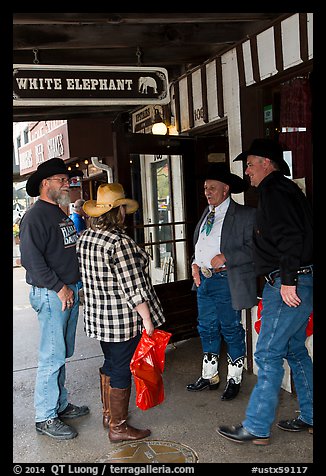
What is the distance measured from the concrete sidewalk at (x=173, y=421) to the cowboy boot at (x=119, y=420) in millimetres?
74

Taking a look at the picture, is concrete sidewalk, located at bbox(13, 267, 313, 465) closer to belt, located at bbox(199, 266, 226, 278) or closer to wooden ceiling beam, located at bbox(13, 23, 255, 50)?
belt, located at bbox(199, 266, 226, 278)

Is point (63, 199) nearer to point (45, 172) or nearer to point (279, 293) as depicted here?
point (45, 172)

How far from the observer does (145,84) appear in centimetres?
352

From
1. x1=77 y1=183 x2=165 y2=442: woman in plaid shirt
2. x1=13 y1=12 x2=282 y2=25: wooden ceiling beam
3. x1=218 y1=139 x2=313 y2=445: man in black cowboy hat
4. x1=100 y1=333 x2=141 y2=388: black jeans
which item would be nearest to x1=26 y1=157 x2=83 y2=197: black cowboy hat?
x1=77 y1=183 x2=165 y2=442: woman in plaid shirt

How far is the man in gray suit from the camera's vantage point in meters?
3.70

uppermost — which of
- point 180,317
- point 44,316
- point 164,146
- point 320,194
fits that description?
point 164,146

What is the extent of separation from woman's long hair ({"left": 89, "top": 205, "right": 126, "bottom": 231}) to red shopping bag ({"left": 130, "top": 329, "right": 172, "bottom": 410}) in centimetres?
73

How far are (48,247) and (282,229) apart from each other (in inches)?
63.4

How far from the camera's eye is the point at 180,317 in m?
5.00

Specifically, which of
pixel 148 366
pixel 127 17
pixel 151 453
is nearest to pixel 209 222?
pixel 148 366

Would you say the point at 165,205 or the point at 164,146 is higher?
the point at 164,146

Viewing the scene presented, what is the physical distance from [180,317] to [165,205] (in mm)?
1302
